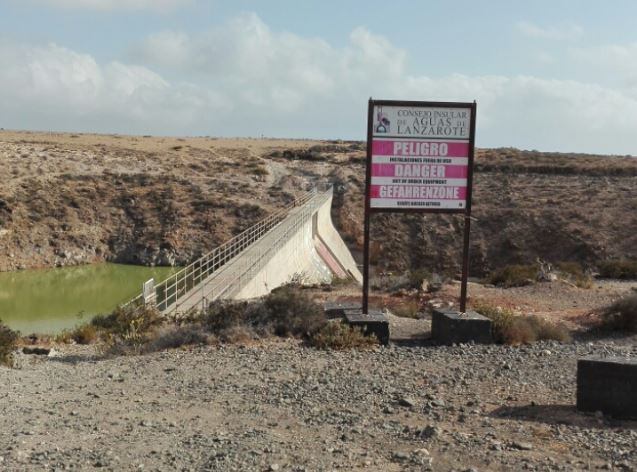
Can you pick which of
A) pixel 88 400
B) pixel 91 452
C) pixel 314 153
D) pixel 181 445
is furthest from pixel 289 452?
pixel 314 153

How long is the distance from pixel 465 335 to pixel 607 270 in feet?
67.7

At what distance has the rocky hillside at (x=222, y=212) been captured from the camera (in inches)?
1714

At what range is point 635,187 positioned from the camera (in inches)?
2153

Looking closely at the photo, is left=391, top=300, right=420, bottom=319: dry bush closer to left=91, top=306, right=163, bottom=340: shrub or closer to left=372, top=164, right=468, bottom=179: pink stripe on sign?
left=372, top=164, right=468, bottom=179: pink stripe on sign

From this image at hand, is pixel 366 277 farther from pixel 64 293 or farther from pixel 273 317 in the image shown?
pixel 64 293

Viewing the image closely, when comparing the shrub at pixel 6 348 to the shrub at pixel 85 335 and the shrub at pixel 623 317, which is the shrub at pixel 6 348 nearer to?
the shrub at pixel 85 335

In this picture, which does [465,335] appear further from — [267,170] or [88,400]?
[267,170]

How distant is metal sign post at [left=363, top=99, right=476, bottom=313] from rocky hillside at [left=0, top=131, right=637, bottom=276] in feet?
105

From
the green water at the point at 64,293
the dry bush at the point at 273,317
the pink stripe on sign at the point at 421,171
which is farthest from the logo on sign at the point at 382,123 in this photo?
the green water at the point at 64,293

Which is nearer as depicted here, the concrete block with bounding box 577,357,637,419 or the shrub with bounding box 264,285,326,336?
the concrete block with bounding box 577,357,637,419

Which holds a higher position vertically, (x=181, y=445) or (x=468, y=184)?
(x=468, y=184)

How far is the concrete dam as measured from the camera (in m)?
17.3

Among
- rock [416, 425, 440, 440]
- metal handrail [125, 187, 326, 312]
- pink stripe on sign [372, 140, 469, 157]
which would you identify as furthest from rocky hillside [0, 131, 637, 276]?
rock [416, 425, 440, 440]

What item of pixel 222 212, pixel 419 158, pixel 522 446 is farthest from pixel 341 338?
pixel 222 212
